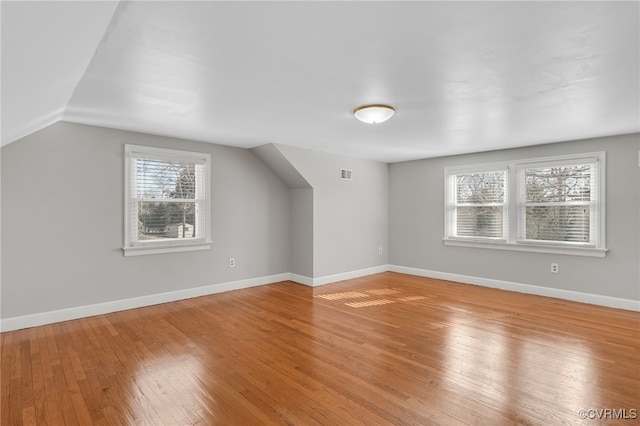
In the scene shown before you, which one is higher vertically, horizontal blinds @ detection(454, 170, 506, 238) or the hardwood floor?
horizontal blinds @ detection(454, 170, 506, 238)

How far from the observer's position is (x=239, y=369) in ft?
8.62

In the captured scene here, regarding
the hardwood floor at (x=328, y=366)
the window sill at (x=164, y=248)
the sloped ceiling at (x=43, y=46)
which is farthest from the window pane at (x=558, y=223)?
the sloped ceiling at (x=43, y=46)

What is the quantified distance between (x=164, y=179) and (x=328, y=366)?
3.35m

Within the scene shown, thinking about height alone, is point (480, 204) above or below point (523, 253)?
above

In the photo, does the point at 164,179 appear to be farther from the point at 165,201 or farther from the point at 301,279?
the point at 301,279

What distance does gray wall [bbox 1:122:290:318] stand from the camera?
347cm

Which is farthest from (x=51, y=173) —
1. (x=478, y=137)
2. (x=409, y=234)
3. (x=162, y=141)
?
(x=409, y=234)

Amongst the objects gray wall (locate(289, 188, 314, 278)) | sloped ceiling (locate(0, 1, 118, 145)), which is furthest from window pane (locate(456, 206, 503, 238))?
sloped ceiling (locate(0, 1, 118, 145))

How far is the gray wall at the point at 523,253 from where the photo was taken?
13.9 ft

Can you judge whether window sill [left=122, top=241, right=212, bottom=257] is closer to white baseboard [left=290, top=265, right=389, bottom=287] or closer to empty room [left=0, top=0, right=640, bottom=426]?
empty room [left=0, top=0, right=640, bottom=426]

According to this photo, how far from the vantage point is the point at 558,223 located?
4.80 m

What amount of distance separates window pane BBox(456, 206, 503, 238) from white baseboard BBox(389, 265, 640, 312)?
2.53 ft

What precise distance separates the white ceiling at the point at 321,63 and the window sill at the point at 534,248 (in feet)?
5.52

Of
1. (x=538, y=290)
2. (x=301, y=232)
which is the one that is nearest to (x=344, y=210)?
(x=301, y=232)
